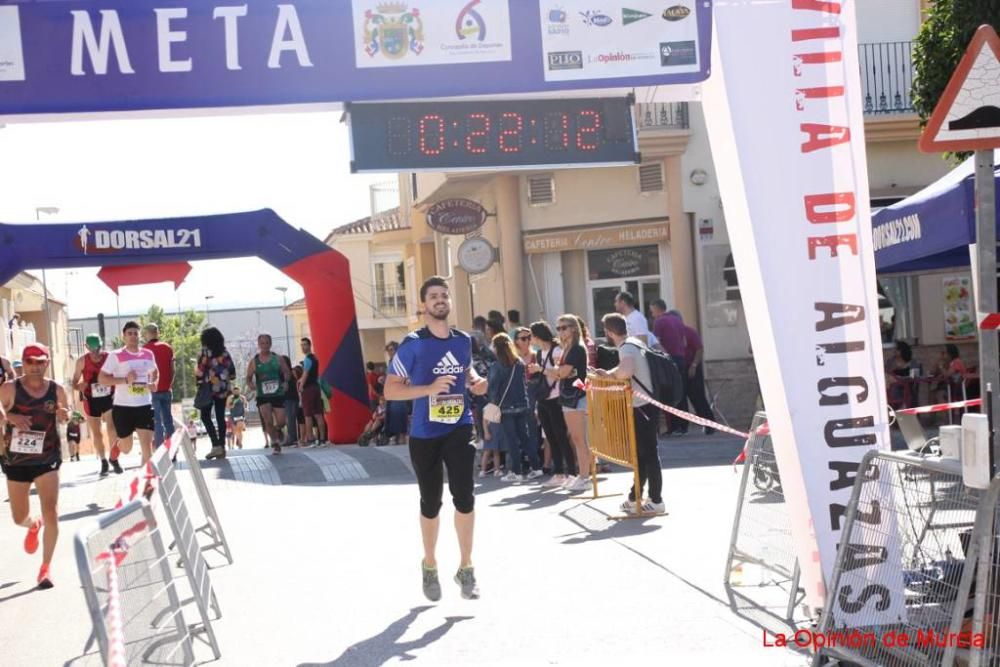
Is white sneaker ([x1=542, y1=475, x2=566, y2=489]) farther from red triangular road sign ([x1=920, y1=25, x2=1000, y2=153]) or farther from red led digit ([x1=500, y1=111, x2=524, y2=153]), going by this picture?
red triangular road sign ([x1=920, y1=25, x2=1000, y2=153])

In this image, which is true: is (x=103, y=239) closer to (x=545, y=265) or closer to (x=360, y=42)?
(x=545, y=265)

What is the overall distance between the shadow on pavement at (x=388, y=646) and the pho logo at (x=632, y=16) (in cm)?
366

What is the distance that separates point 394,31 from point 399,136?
2.79 feet

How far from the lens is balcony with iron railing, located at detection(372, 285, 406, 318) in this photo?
5438cm

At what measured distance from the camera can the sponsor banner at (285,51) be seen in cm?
707

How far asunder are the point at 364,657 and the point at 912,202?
5.58m

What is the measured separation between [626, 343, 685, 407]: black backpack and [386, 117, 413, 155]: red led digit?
3.97 meters

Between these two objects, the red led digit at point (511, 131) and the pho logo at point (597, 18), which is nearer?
the pho logo at point (597, 18)

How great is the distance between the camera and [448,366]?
26.7ft

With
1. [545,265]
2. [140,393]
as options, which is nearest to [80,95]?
[140,393]

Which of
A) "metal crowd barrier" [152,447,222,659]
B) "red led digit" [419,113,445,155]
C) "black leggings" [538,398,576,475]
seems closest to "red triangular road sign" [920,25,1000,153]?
"red led digit" [419,113,445,155]

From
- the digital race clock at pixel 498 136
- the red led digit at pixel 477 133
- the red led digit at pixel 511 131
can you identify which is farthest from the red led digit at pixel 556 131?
the red led digit at pixel 477 133

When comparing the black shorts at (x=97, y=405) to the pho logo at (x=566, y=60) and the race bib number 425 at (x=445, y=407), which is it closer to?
the race bib number 425 at (x=445, y=407)

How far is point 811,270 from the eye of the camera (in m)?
A: 6.41
